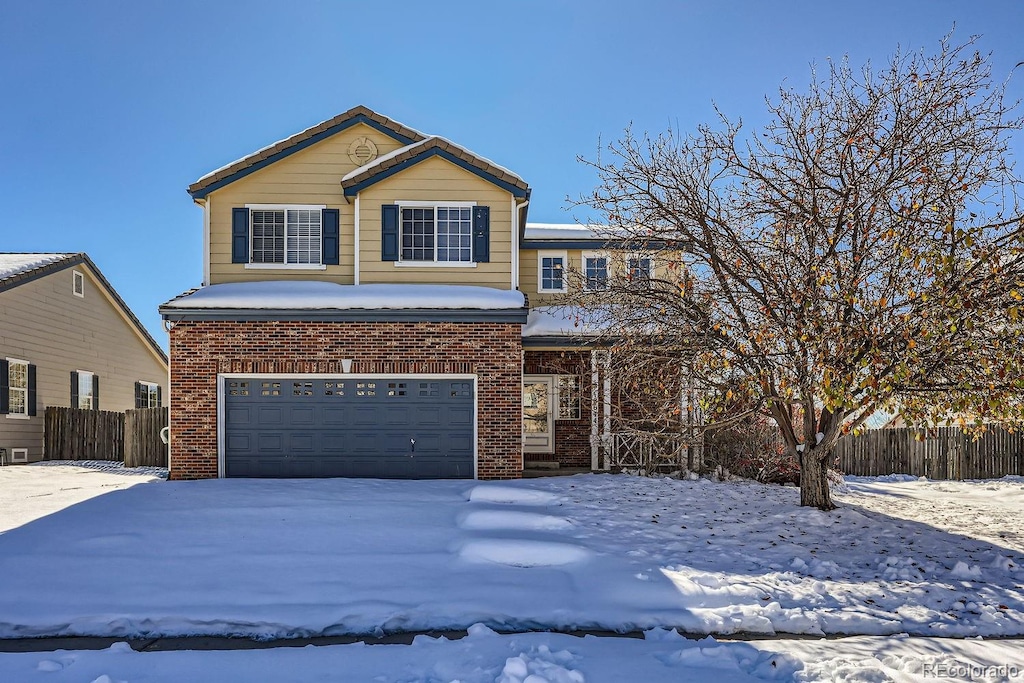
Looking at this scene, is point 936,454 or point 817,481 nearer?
point 817,481

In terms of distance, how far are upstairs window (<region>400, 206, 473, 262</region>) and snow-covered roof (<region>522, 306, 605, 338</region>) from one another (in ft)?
7.85

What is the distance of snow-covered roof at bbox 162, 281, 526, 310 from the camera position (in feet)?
45.4

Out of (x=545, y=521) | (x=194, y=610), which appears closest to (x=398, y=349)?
(x=545, y=521)

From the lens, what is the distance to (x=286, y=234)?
15477 millimetres

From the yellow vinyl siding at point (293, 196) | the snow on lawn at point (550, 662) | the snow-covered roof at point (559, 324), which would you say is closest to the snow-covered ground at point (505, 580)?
the snow on lawn at point (550, 662)

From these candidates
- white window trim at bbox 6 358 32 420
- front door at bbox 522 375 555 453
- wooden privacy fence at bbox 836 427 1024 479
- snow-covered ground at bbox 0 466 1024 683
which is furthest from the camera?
white window trim at bbox 6 358 32 420

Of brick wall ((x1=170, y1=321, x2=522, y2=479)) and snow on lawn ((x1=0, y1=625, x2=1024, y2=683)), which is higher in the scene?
brick wall ((x1=170, y1=321, x2=522, y2=479))

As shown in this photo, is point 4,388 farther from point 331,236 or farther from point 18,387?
point 331,236

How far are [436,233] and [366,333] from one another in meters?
2.77

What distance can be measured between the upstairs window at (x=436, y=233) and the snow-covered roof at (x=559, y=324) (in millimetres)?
2394

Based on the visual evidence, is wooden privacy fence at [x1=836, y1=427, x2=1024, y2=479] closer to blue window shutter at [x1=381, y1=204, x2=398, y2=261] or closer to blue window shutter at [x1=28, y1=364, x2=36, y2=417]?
blue window shutter at [x1=381, y1=204, x2=398, y2=261]

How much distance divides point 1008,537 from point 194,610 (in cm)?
1069

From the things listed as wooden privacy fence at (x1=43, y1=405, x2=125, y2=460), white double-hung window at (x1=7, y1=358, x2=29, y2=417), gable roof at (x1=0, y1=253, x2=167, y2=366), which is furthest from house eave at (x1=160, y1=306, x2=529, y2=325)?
wooden privacy fence at (x1=43, y1=405, x2=125, y2=460)

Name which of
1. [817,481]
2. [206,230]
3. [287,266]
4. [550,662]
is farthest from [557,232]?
[550,662]
